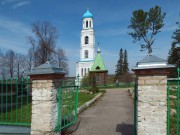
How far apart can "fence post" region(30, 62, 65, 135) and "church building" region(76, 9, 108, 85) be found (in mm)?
40765

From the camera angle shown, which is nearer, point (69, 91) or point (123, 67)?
point (69, 91)

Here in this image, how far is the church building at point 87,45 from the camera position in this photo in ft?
152

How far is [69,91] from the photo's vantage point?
6.45m

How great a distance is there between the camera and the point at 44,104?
17.1ft

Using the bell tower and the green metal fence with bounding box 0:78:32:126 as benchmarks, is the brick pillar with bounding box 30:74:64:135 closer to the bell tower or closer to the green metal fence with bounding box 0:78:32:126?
the green metal fence with bounding box 0:78:32:126

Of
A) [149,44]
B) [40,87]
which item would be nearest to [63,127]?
[40,87]

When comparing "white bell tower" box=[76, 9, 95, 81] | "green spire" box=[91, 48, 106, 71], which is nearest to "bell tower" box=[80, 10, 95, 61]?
"white bell tower" box=[76, 9, 95, 81]

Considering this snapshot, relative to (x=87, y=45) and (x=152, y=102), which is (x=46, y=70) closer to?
(x=152, y=102)

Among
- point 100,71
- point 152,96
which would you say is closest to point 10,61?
point 100,71

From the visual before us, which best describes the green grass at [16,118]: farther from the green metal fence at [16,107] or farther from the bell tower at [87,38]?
the bell tower at [87,38]

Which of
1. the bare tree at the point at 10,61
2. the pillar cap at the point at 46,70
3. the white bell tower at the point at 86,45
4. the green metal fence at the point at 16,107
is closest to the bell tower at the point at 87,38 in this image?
the white bell tower at the point at 86,45

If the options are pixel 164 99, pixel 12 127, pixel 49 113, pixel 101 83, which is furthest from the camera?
pixel 101 83

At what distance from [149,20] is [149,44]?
3471 millimetres

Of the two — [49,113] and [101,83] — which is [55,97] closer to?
[49,113]
